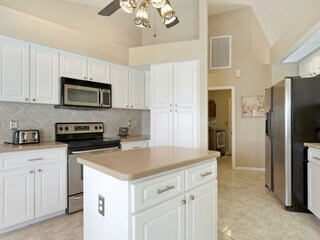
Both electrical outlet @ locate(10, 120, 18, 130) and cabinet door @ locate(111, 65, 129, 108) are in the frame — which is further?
cabinet door @ locate(111, 65, 129, 108)

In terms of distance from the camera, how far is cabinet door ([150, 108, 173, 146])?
3.51 metres

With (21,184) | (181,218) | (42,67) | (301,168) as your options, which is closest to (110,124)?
(42,67)

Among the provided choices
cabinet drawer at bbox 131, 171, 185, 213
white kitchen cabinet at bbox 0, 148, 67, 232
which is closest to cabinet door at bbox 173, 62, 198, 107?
white kitchen cabinet at bbox 0, 148, 67, 232

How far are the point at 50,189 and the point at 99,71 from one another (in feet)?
6.25

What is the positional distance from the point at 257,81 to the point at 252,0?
1.74 meters

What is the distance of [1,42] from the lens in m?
2.41

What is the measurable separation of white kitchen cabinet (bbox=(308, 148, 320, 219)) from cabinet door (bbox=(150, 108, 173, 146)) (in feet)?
6.39

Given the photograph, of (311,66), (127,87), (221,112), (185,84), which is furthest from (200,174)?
(221,112)

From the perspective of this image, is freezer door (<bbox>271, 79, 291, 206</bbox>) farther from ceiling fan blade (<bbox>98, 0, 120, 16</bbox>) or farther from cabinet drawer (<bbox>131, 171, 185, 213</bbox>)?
ceiling fan blade (<bbox>98, 0, 120, 16</bbox>)

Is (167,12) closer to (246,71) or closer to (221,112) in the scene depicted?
(246,71)

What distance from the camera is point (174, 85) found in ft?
11.4

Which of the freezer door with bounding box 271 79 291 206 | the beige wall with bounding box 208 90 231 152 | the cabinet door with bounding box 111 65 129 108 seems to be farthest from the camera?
the beige wall with bounding box 208 90 231 152

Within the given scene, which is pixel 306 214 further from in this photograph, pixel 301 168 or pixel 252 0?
pixel 252 0

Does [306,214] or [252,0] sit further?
[252,0]
